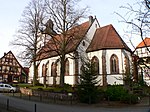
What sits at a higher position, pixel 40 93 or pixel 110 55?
pixel 110 55

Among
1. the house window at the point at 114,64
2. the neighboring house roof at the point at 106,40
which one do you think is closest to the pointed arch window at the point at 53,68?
the neighboring house roof at the point at 106,40

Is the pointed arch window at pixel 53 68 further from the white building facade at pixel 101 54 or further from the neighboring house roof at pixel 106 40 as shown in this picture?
the neighboring house roof at pixel 106 40

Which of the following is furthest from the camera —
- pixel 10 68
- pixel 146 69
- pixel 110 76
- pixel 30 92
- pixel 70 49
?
pixel 10 68

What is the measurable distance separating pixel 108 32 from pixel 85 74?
20351mm

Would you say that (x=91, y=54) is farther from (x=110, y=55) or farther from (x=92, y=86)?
(x=92, y=86)

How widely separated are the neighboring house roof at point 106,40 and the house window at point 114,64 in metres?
1.89

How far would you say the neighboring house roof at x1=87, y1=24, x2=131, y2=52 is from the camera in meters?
39.7

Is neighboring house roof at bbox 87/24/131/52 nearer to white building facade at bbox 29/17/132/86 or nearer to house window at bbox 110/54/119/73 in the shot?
white building facade at bbox 29/17/132/86

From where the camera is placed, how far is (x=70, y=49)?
41.6 metres

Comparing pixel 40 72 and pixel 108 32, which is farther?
pixel 40 72

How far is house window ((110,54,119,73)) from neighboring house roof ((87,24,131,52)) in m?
1.89

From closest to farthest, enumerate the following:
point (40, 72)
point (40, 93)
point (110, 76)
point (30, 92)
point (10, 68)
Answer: point (40, 93)
point (30, 92)
point (110, 76)
point (40, 72)
point (10, 68)

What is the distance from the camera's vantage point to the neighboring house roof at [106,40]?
3972 centimetres

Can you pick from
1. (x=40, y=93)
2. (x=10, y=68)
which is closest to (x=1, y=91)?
(x=40, y=93)
